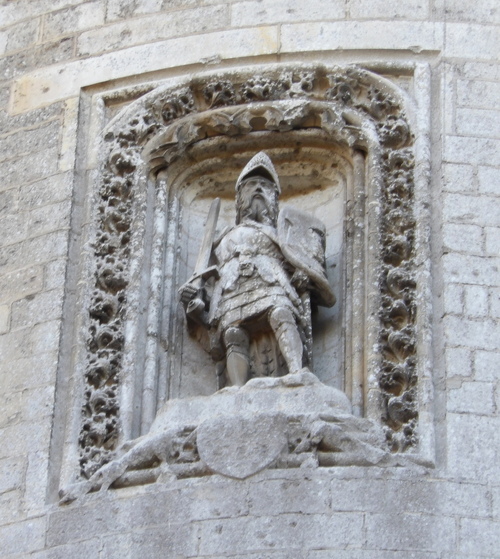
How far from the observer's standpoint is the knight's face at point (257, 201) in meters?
10.6

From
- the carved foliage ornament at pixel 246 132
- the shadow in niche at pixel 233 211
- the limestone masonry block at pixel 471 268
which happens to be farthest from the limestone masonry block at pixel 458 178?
the shadow in niche at pixel 233 211

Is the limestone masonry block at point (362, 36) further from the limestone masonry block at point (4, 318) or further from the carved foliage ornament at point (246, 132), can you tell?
the limestone masonry block at point (4, 318)

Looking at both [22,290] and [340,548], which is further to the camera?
[22,290]

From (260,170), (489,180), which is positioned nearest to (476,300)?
(489,180)

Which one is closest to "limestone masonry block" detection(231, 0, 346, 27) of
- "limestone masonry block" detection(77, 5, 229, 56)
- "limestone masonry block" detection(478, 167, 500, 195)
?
"limestone masonry block" detection(77, 5, 229, 56)

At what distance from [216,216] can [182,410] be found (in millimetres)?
1462

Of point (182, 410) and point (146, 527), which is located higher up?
point (182, 410)

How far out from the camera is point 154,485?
30.7 ft

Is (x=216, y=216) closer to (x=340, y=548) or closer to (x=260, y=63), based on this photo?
(x=260, y=63)

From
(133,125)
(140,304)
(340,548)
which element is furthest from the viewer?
(133,125)

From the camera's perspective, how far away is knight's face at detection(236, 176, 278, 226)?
34.9 ft

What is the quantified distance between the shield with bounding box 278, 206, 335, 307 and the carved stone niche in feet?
0.50

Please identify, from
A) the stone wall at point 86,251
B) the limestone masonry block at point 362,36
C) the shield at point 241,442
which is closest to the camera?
the stone wall at point 86,251

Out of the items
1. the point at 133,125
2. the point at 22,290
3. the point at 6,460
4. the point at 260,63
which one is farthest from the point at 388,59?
the point at 6,460
